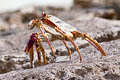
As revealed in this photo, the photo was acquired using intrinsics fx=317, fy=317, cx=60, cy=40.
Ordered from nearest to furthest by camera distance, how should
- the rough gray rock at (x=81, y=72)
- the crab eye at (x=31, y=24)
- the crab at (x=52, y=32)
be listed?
the rough gray rock at (x=81, y=72) → the crab at (x=52, y=32) → the crab eye at (x=31, y=24)

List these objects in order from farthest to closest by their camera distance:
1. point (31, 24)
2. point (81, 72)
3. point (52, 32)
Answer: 1. point (31, 24)
2. point (52, 32)
3. point (81, 72)

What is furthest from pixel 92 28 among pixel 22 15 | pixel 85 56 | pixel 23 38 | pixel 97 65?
pixel 22 15

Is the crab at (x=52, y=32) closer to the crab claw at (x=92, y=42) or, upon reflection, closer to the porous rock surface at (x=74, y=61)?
the crab claw at (x=92, y=42)

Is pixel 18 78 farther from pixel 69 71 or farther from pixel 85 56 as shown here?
pixel 85 56

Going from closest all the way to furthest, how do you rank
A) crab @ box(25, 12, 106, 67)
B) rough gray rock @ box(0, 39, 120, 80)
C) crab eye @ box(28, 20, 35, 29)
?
rough gray rock @ box(0, 39, 120, 80)
crab @ box(25, 12, 106, 67)
crab eye @ box(28, 20, 35, 29)

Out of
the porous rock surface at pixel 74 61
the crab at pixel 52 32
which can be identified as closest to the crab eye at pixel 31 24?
the crab at pixel 52 32

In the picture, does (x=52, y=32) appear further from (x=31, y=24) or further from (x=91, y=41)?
(x=91, y=41)

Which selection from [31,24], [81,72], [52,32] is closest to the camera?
[81,72]

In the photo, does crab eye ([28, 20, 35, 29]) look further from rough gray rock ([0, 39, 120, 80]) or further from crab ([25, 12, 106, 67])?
rough gray rock ([0, 39, 120, 80])

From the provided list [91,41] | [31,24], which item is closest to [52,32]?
[31,24]

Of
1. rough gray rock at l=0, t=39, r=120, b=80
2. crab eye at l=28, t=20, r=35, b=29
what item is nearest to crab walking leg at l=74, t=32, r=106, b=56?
rough gray rock at l=0, t=39, r=120, b=80

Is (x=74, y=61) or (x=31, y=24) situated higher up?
(x=31, y=24)

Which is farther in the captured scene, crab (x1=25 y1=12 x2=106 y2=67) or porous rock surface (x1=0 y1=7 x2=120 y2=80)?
crab (x1=25 y1=12 x2=106 y2=67)
